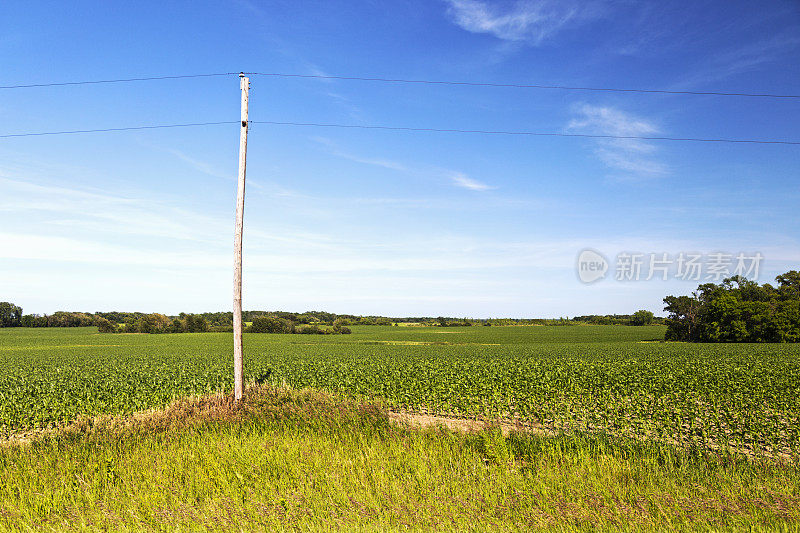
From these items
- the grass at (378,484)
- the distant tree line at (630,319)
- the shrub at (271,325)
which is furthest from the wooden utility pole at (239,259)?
the distant tree line at (630,319)

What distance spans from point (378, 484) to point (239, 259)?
28.6ft

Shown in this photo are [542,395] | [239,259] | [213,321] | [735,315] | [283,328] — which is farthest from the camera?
[213,321]

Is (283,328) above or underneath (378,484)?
underneath

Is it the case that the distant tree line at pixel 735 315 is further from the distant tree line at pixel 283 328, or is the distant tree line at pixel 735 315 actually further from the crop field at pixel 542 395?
the distant tree line at pixel 283 328

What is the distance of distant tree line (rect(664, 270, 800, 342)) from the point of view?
61.0m

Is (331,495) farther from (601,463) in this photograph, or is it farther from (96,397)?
(96,397)

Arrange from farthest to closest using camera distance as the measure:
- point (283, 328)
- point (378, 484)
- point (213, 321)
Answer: point (213, 321)
point (283, 328)
point (378, 484)

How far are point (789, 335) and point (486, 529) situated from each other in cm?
7519

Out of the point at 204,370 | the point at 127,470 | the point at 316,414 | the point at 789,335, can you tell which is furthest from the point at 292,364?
the point at 789,335

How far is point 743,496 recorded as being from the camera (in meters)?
5.36

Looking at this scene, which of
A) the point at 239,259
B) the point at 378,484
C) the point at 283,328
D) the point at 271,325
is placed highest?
the point at 239,259

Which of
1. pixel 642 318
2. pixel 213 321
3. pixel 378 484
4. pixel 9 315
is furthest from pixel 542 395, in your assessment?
pixel 9 315

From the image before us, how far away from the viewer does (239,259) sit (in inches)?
501

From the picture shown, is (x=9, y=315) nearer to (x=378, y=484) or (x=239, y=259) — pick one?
(x=239, y=259)
